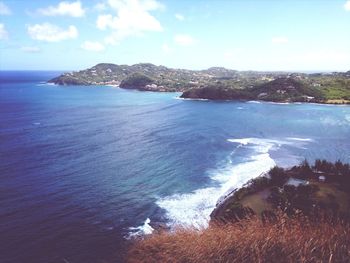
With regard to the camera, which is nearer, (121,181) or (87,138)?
(121,181)

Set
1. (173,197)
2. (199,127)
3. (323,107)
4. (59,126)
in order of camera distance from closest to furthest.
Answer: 1. (173,197)
2. (59,126)
3. (199,127)
4. (323,107)

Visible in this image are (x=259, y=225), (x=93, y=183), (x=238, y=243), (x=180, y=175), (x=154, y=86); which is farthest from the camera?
(x=154, y=86)

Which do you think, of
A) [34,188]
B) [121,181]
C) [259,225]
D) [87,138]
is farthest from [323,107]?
[259,225]

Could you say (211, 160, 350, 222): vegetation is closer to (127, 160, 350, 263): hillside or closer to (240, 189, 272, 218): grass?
(240, 189, 272, 218): grass

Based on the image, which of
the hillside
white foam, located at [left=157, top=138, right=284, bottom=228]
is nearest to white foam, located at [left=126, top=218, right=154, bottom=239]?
white foam, located at [left=157, top=138, right=284, bottom=228]

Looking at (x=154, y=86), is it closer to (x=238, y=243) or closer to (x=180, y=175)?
(x=180, y=175)

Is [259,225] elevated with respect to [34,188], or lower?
elevated
